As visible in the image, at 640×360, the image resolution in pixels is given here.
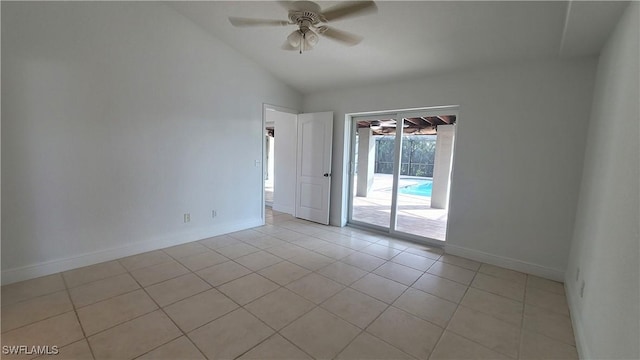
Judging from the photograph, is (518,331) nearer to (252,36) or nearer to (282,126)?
(252,36)

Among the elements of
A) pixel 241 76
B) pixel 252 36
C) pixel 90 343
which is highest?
pixel 252 36

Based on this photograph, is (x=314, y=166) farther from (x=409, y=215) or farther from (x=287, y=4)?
(x=287, y=4)

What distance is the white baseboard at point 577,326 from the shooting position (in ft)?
5.62

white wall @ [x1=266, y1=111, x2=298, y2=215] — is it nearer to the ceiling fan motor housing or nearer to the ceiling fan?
the ceiling fan

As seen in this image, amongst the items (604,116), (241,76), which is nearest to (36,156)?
(241,76)

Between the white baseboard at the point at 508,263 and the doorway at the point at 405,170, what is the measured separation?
50cm

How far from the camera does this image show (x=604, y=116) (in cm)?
210

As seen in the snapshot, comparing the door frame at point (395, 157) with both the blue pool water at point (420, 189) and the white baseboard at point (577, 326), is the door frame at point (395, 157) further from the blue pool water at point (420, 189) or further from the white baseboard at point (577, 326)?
the blue pool water at point (420, 189)

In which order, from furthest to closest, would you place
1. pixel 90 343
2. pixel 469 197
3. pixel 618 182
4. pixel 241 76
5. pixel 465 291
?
pixel 241 76
pixel 469 197
pixel 465 291
pixel 90 343
pixel 618 182

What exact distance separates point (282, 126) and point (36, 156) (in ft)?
12.6

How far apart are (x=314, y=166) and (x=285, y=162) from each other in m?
0.97

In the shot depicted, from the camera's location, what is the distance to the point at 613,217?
1.58 metres

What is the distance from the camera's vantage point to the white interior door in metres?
4.78

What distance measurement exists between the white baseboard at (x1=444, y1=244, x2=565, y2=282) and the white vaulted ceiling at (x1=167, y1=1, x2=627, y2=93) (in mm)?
2271
